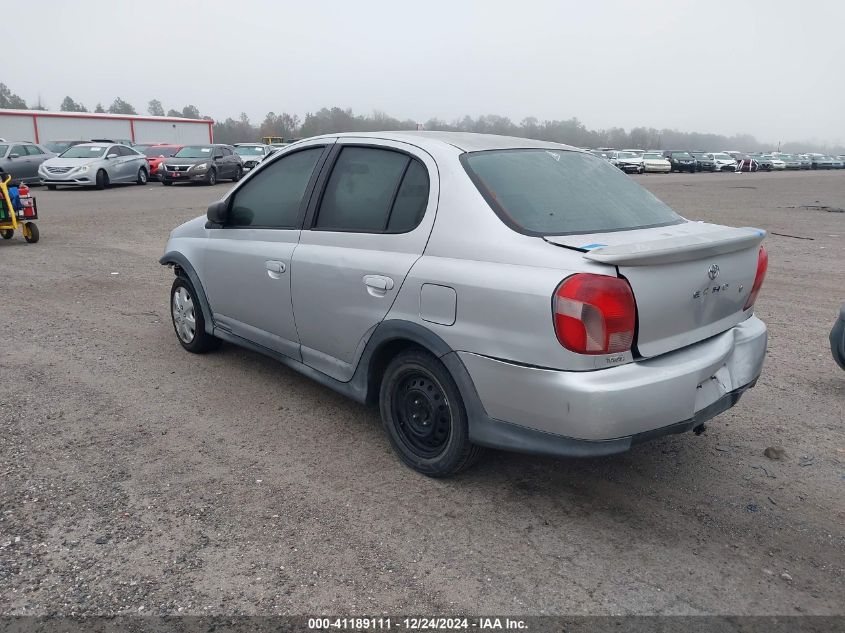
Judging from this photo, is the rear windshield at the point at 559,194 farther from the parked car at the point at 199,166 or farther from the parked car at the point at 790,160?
the parked car at the point at 790,160

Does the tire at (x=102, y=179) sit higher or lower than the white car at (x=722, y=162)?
lower

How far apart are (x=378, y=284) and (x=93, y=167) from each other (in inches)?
856

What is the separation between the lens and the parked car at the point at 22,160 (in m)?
22.7

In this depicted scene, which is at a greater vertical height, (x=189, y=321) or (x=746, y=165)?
(x=746, y=165)

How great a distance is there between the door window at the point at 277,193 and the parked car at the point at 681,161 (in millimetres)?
53123

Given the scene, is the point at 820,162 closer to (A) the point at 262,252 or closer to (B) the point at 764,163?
(B) the point at 764,163

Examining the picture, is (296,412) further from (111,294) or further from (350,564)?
(111,294)

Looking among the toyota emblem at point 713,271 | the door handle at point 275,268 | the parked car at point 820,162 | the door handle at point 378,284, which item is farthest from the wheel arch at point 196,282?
the parked car at point 820,162

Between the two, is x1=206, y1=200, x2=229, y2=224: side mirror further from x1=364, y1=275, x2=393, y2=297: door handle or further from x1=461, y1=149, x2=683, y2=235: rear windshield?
x1=461, y1=149, x2=683, y2=235: rear windshield

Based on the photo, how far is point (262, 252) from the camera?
15.0 ft

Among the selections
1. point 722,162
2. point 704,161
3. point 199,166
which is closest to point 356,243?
point 199,166

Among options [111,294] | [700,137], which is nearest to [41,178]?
[111,294]

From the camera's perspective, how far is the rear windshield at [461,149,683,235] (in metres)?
3.40

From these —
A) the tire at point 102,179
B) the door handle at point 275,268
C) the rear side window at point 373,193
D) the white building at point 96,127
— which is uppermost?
the white building at point 96,127
